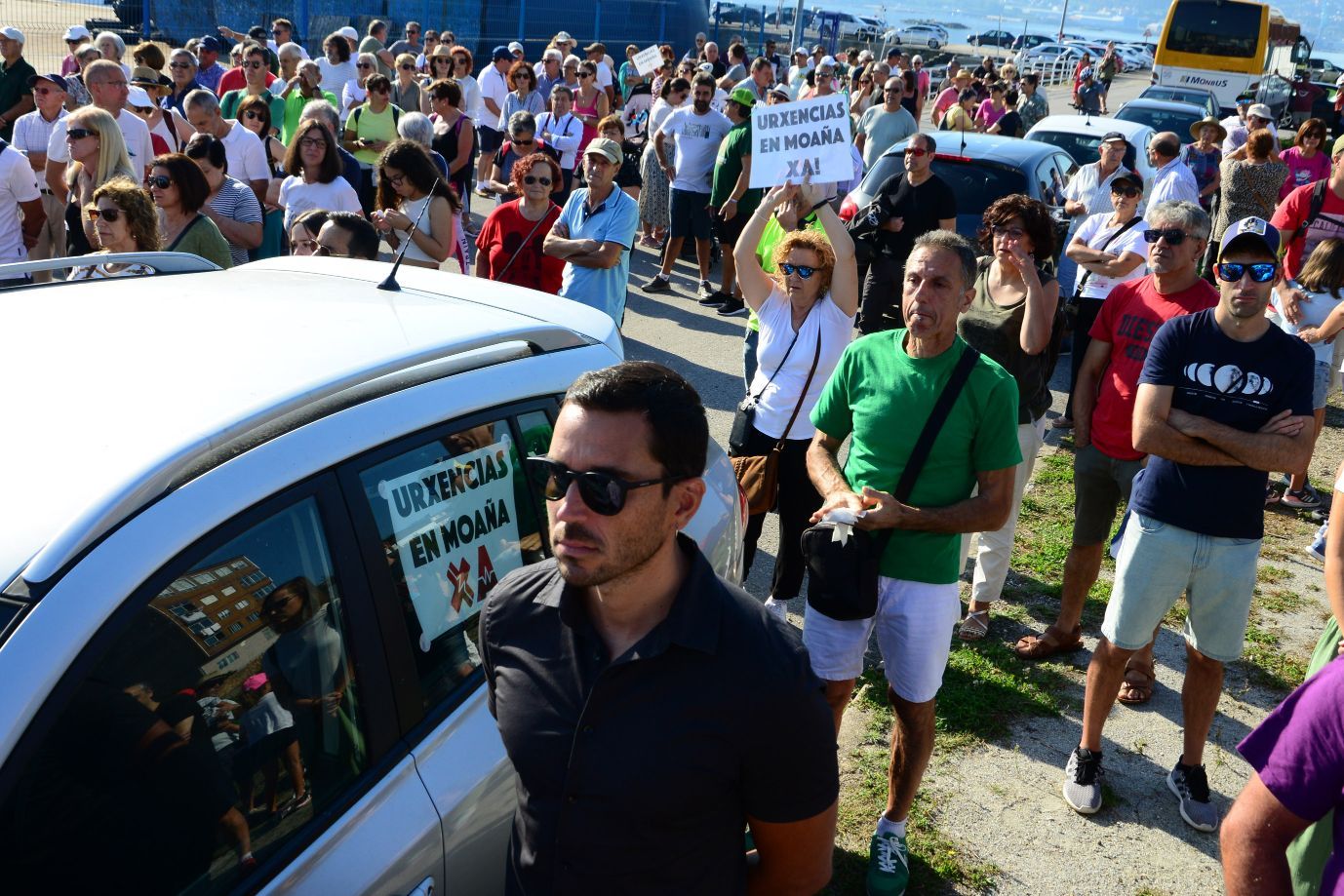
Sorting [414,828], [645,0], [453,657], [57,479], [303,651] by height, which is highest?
Result: [645,0]

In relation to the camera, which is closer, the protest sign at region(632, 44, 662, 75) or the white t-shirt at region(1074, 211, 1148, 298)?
the white t-shirt at region(1074, 211, 1148, 298)

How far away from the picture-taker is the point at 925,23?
6278cm

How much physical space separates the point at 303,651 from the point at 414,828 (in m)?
0.39

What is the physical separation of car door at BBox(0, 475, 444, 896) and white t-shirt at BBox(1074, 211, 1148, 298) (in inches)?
219

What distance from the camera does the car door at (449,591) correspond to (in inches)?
88.4

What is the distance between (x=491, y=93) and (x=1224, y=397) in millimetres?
12881

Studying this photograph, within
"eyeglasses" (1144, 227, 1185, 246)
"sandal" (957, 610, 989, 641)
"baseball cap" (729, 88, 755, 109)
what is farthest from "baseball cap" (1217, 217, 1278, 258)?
"baseball cap" (729, 88, 755, 109)

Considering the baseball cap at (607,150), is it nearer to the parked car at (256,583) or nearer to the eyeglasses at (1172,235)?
the eyeglasses at (1172,235)

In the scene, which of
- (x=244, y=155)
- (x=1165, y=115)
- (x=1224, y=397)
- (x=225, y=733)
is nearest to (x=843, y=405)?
(x=1224, y=397)

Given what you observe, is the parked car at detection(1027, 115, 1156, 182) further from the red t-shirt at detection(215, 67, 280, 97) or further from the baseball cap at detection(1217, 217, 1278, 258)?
the baseball cap at detection(1217, 217, 1278, 258)

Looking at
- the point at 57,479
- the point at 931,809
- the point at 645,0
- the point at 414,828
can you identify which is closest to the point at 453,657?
the point at 414,828

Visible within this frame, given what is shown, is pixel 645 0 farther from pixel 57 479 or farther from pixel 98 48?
pixel 57 479

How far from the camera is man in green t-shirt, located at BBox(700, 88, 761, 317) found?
401 inches

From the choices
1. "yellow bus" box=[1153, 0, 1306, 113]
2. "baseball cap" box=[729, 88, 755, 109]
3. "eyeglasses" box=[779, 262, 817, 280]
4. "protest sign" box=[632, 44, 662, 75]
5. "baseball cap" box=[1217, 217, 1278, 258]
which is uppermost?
"yellow bus" box=[1153, 0, 1306, 113]
